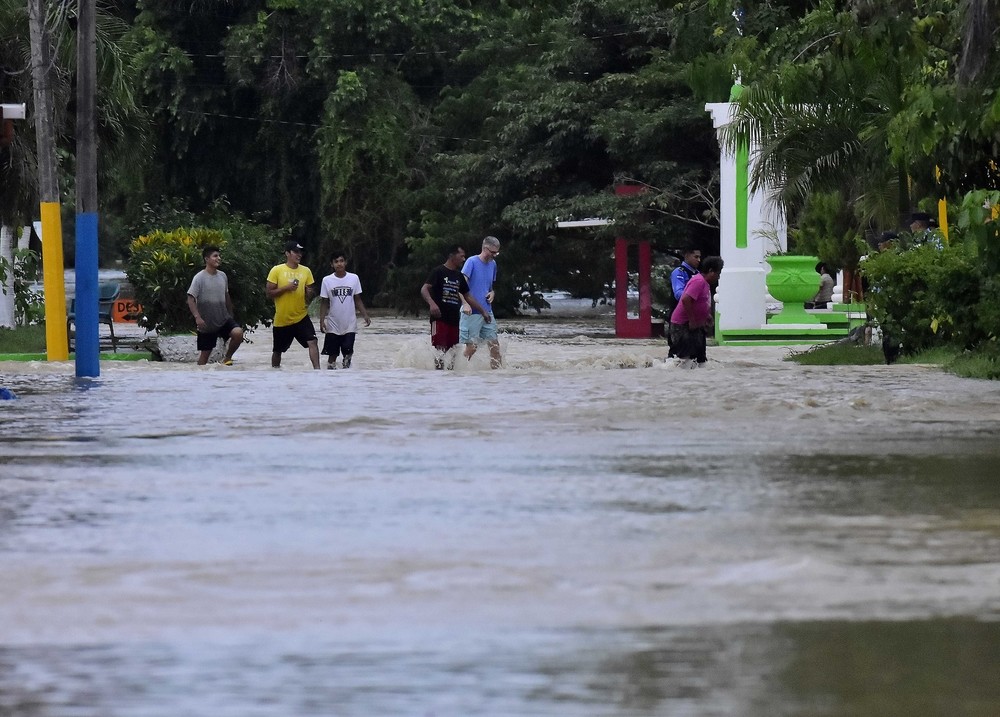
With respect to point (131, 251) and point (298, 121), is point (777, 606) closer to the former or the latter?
point (131, 251)

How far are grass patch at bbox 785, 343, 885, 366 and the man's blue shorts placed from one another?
513 cm

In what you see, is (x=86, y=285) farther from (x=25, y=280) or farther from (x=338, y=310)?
(x=25, y=280)

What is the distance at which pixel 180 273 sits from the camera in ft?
91.5

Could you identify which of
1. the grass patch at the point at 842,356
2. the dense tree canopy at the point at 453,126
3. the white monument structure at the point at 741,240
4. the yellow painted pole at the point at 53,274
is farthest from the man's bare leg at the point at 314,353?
the white monument structure at the point at 741,240

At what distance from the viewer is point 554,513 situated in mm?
9094

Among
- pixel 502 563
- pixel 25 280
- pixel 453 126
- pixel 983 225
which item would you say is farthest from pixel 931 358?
pixel 453 126

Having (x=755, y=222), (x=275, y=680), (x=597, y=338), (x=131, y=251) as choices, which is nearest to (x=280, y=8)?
(x=597, y=338)

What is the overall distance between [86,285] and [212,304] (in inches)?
131

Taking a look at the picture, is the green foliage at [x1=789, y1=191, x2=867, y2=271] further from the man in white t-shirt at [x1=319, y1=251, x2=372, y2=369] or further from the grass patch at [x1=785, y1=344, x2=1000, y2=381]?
the man in white t-shirt at [x1=319, y1=251, x2=372, y2=369]

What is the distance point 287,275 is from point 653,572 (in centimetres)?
1527

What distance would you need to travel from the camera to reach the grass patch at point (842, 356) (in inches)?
993

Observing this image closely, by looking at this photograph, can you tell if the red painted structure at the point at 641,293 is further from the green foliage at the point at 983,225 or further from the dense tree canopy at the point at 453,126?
the green foliage at the point at 983,225

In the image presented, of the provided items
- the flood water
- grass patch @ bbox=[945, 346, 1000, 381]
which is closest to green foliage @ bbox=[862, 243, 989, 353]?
grass patch @ bbox=[945, 346, 1000, 381]

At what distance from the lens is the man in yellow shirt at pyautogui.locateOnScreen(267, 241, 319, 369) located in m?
22.2
